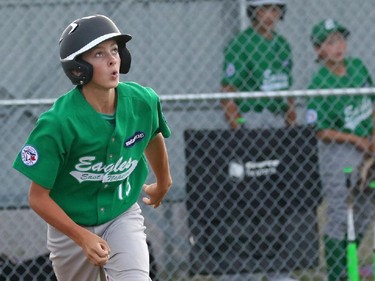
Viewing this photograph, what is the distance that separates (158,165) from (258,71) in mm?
2038

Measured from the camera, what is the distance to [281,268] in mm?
6402

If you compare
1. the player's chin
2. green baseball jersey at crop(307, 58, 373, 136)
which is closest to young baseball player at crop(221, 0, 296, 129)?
green baseball jersey at crop(307, 58, 373, 136)

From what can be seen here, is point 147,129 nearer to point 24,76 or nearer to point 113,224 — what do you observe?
point 113,224

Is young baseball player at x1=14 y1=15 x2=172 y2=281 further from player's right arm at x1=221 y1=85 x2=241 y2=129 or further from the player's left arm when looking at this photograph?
player's right arm at x1=221 y1=85 x2=241 y2=129

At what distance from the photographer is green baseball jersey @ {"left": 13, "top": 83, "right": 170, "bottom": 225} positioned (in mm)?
4160

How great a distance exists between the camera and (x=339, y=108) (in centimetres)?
655

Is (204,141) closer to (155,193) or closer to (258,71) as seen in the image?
(258,71)

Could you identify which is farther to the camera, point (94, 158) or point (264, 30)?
point (264, 30)

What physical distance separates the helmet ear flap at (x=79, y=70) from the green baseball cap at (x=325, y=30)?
284 cm

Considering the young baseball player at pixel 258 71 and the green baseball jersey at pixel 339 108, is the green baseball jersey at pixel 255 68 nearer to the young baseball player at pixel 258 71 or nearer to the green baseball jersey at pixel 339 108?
the young baseball player at pixel 258 71

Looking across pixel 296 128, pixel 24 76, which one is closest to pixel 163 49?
pixel 24 76

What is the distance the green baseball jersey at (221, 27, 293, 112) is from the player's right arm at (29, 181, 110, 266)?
252 cm

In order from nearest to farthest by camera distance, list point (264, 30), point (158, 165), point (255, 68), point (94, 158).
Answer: point (94, 158), point (158, 165), point (255, 68), point (264, 30)

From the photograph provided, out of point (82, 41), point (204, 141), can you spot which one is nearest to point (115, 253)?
point (82, 41)
